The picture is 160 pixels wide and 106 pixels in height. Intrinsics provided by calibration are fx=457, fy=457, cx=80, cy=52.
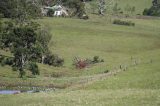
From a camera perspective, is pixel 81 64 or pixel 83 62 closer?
pixel 81 64

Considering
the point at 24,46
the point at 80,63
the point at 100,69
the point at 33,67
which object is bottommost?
the point at 80,63

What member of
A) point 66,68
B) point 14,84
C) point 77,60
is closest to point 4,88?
point 14,84

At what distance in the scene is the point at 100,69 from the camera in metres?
92.0

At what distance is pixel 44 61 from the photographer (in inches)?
4149

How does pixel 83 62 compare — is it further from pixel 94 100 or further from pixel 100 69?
pixel 94 100

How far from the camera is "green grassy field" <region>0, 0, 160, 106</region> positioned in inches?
1625

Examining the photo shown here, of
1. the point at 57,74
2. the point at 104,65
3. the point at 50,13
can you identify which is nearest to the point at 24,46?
the point at 57,74

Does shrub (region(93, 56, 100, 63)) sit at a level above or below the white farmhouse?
below

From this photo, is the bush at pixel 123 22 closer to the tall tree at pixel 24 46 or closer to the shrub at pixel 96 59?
the shrub at pixel 96 59

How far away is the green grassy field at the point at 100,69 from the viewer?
41281 mm

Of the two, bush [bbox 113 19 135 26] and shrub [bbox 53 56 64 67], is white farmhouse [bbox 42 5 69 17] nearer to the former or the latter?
bush [bbox 113 19 135 26]

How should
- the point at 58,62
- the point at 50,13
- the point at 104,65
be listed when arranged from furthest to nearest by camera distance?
the point at 50,13 → the point at 58,62 → the point at 104,65

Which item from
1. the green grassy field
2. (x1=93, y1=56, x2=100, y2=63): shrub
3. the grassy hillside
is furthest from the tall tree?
(x1=93, y1=56, x2=100, y2=63): shrub

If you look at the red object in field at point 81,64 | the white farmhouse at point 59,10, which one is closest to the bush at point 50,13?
the white farmhouse at point 59,10
